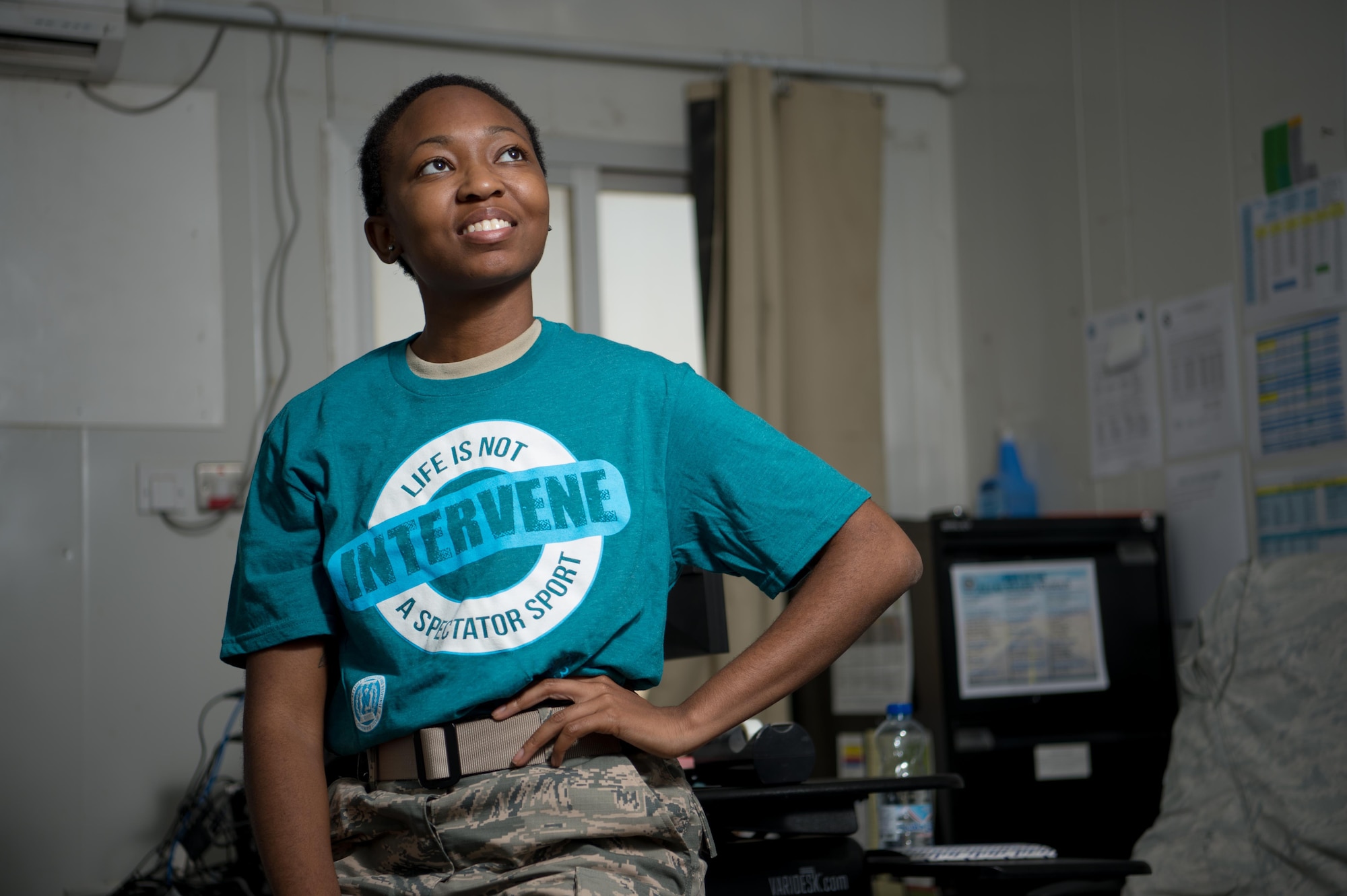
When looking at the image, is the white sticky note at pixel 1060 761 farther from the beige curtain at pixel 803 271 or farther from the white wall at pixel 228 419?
the white wall at pixel 228 419

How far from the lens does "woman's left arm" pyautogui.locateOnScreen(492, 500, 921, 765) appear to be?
1063 mm

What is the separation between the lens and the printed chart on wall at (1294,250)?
93.5 inches

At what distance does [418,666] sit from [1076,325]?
8.34 feet

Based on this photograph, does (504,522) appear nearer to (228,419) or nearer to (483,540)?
(483,540)

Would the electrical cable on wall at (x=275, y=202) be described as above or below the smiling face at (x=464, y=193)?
above

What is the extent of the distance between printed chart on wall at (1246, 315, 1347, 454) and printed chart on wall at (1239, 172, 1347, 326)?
0.05 meters

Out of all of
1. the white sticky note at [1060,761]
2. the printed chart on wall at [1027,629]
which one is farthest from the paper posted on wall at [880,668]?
the white sticky note at [1060,761]

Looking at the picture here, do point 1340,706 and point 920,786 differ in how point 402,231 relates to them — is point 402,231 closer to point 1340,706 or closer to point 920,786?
point 920,786

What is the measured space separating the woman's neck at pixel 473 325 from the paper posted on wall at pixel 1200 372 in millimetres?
1995

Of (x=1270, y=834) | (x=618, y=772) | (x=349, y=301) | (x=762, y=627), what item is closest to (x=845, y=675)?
(x=762, y=627)

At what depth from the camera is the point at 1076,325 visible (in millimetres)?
3174

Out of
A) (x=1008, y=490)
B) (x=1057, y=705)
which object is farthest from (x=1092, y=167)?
(x=1057, y=705)

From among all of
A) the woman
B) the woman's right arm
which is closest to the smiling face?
the woman

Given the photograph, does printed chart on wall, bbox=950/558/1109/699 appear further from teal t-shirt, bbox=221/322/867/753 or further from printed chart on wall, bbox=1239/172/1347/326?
teal t-shirt, bbox=221/322/867/753
